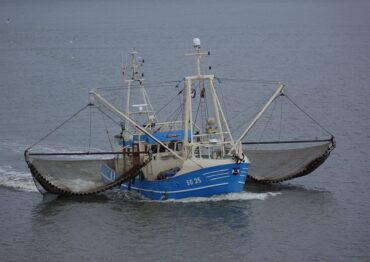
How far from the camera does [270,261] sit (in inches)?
1993

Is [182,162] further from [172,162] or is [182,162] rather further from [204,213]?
[204,213]

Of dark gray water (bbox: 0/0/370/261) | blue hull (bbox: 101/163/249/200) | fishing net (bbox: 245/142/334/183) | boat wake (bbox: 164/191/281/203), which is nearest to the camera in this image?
dark gray water (bbox: 0/0/370/261)

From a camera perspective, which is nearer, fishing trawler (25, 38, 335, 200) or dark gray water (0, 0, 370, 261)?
dark gray water (0, 0, 370, 261)

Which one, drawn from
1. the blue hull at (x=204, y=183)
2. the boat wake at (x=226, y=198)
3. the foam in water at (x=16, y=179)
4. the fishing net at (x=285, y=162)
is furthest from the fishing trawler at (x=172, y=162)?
the fishing net at (x=285, y=162)

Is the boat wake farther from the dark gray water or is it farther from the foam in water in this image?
the foam in water

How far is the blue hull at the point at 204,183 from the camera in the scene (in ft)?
194

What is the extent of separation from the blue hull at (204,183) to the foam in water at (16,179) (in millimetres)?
10810

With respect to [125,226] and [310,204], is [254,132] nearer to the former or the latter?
[310,204]

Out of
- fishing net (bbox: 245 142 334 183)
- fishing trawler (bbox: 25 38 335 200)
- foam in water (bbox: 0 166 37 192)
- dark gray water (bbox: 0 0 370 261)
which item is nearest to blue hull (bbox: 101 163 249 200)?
fishing trawler (bbox: 25 38 335 200)

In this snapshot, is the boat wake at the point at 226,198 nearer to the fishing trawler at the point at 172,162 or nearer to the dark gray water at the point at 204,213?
the dark gray water at the point at 204,213

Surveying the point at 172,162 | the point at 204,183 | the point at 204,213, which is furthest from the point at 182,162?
the point at 204,213

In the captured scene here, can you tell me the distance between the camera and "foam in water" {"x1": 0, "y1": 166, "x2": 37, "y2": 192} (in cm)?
6694

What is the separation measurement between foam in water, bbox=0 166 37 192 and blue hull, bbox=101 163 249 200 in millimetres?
10810

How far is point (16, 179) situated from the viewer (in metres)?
68.9
